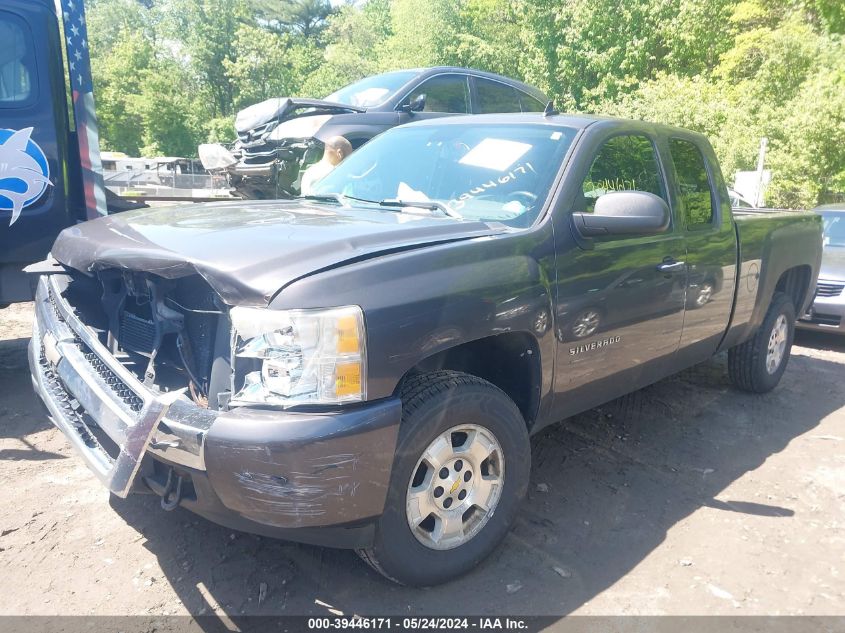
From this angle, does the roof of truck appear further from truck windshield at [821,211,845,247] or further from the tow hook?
truck windshield at [821,211,845,247]

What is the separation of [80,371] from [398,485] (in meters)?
1.35

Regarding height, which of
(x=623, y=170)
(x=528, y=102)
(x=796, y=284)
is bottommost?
(x=796, y=284)

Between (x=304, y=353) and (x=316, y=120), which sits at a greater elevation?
(x=316, y=120)

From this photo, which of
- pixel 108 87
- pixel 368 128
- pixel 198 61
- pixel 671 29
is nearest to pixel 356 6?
pixel 198 61

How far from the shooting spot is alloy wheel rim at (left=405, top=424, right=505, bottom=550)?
8.41ft

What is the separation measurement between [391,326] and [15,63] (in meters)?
4.13

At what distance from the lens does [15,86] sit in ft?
15.6

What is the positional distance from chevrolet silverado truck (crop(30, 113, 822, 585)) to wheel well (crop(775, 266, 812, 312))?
4.86 feet

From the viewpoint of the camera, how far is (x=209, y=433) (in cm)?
213

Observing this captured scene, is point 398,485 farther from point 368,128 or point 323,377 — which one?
point 368,128

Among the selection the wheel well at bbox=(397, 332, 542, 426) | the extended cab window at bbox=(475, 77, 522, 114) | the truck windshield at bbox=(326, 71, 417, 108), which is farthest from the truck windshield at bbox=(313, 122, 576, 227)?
the extended cab window at bbox=(475, 77, 522, 114)

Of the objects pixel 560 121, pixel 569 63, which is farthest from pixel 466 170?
pixel 569 63

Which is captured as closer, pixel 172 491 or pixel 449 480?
pixel 172 491

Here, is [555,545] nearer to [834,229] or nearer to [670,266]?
[670,266]
